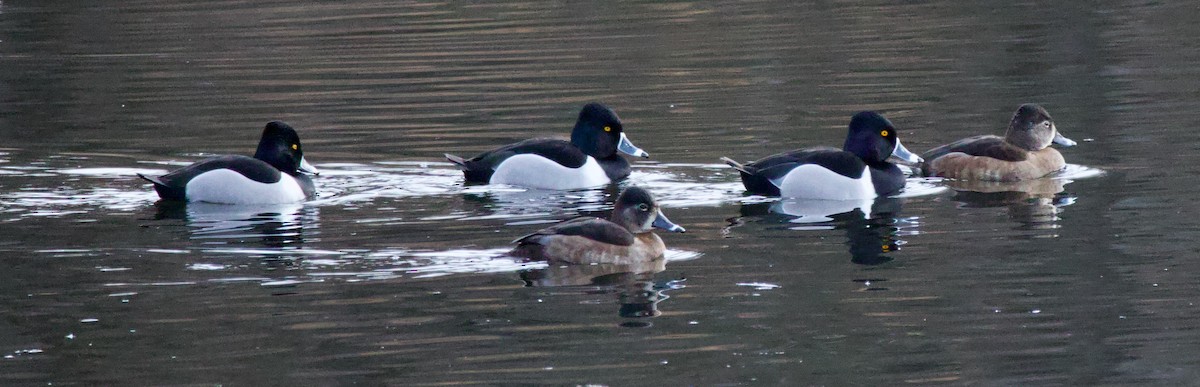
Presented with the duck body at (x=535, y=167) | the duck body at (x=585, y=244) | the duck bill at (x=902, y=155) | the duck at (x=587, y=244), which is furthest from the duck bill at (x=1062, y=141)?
the duck body at (x=585, y=244)

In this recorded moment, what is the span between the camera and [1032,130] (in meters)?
15.5

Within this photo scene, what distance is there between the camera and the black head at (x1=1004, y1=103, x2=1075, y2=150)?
1549cm

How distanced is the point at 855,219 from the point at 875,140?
71.7 inches

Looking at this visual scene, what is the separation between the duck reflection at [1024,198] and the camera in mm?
12907

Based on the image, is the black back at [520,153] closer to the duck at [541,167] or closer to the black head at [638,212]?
the duck at [541,167]

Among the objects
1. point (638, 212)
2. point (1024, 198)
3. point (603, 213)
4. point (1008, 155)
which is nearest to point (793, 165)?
point (603, 213)

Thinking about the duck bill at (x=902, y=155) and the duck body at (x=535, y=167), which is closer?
the duck bill at (x=902, y=155)

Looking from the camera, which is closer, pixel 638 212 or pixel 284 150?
pixel 638 212

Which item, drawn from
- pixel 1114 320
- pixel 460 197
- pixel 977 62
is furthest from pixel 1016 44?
pixel 1114 320

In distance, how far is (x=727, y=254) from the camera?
1159cm

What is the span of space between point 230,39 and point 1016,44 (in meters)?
13.6

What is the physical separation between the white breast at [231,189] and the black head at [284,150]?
0.63 meters

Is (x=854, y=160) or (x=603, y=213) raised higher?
(x=854, y=160)

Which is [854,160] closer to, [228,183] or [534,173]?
[534,173]
